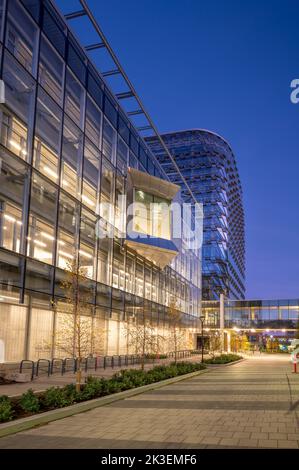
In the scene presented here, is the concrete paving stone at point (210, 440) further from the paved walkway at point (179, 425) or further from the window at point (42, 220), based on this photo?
the window at point (42, 220)

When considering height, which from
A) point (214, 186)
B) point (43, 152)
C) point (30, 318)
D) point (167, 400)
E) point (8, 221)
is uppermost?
point (214, 186)

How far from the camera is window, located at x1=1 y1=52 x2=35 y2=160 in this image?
85.3 feet

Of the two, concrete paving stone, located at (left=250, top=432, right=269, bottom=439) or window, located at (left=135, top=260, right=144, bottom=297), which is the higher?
window, located at (left=135, top=260, right=144, bottom=297)

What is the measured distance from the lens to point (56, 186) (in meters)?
30.1

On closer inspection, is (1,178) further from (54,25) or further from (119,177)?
(119,177)

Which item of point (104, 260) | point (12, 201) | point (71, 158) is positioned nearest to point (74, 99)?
point (71, 158)

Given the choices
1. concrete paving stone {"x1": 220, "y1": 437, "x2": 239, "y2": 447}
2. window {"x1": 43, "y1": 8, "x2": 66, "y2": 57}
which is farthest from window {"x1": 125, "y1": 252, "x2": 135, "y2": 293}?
concrete paving stone {"x1": 220, "y1": 437, "x2": 239, "y2": 447}

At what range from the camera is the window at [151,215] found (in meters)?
45.1

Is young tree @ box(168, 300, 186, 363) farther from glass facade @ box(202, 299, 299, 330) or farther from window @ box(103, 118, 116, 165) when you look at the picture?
glass facade @ box(202, 299, 299, 330)

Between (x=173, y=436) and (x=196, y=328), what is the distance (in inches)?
2687

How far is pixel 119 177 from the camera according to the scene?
43.1 m

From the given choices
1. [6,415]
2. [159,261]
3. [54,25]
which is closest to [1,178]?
[54,25]

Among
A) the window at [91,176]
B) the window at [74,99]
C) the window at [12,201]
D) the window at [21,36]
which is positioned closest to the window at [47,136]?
the window at [21,36]

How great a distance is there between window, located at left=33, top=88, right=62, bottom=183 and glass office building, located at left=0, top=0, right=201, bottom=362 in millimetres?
61
